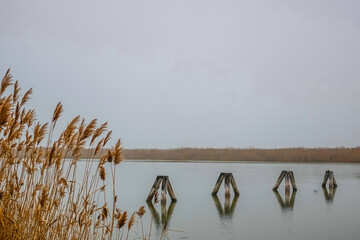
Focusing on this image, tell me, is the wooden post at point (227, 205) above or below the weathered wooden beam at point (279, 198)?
below

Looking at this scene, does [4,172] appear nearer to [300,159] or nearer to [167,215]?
[167,215]

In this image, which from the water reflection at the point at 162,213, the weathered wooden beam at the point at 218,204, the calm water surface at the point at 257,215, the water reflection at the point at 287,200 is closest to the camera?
the calm water surface at the point at 257,215

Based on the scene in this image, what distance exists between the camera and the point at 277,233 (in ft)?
34.2

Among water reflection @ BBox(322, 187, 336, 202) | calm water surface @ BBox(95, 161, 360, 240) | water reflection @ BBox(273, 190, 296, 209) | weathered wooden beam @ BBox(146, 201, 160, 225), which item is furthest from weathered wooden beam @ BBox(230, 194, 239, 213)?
water reflection @ BBox(322, 187, 336, 202)

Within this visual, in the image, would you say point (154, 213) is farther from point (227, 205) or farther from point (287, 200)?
point (287, 200)

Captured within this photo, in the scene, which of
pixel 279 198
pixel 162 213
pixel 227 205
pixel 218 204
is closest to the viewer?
pixel 162 213

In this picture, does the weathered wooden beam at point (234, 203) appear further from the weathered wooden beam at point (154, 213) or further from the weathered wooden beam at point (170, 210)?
the weathered wooden beam at point (154, 213)

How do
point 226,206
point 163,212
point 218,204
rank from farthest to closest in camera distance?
point 218,204
point 226,206
point 163,212

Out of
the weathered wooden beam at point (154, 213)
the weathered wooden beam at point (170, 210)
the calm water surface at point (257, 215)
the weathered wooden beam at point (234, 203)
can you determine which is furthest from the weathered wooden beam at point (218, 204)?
the weathered wooden beam at point (154, 213)

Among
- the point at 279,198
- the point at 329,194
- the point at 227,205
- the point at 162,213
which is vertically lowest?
the point at 162,213

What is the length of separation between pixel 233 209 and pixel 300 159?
25.1 metres

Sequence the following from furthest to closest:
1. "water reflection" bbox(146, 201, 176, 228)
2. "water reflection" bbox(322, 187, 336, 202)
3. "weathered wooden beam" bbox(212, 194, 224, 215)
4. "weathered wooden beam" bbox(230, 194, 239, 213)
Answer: "water reflection" bbox(322, 187, 336, 202), "weathered wooden beam" bbox(230, 194, 239, 213), "weathered wooden beam" bbox(212, 194, 224, 215), "water reflection" bbox(146, 201, 176, 228)

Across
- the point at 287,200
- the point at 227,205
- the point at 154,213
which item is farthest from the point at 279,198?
the point at 154,213

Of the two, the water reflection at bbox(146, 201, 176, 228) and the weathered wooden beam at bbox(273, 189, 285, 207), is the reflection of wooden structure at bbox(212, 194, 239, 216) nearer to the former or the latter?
the water reflection at bbox(146, 201, 176, 228)
